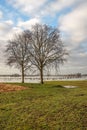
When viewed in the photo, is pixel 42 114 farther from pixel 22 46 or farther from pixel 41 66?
pixel 22 46

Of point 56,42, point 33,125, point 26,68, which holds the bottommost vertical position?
point 33,125

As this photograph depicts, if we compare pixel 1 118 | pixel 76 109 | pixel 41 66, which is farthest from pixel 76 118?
pixel 41 66

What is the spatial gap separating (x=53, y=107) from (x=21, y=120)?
2.09 m

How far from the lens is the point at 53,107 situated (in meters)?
11.1

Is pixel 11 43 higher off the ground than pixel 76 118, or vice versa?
pixel 11 43

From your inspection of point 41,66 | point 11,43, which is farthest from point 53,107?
point 11,43

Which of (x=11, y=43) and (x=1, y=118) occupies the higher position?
(x=11, y=43)

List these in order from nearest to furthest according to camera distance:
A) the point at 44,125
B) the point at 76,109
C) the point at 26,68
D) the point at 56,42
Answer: the point at 44,125, the point at 76,109, the point at 56,42, the point at 26,68

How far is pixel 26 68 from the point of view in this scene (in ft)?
147

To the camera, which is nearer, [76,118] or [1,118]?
[76,118]

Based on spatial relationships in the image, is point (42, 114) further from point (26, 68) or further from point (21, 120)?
point (26, 68)

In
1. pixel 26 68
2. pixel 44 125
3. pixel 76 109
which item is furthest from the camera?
pixel 26 68

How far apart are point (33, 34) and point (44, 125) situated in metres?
34.8

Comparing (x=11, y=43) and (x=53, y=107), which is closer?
(x=53, y=107)
